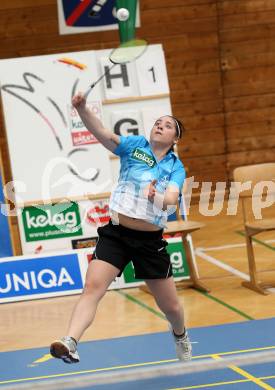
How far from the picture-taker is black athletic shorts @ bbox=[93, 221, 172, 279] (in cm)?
586

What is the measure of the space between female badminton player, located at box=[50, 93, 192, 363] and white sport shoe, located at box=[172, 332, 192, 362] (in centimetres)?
33

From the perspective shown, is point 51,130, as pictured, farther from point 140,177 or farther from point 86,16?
point 86,16

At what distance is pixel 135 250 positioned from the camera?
19.3ft

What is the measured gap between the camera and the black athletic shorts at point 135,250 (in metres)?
A: 5.86

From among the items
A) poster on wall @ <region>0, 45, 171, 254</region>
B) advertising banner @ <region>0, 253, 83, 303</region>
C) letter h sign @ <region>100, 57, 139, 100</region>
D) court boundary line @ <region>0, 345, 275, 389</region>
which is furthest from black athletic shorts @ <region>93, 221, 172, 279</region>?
letter h sign @ <region>100, 57, 139, 100</region>

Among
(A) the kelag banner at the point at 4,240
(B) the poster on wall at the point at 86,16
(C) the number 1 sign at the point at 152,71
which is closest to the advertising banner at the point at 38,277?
(A) the kelag banner at the point at 4,240

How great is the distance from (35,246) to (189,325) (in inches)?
90.3

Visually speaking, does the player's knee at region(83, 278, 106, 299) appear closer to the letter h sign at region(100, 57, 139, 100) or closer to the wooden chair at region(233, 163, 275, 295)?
the wooden chair at region(233, 163, 275, 295)

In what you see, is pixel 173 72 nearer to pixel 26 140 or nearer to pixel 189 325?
pixel 26 140

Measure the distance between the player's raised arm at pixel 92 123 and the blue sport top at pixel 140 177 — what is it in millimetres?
68

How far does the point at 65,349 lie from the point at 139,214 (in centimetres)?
106

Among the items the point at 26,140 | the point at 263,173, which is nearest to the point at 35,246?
the point at 26,140

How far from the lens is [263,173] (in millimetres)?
9102

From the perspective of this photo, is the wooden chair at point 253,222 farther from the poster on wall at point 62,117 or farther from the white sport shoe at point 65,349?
the white sport shoe at point 65,349
